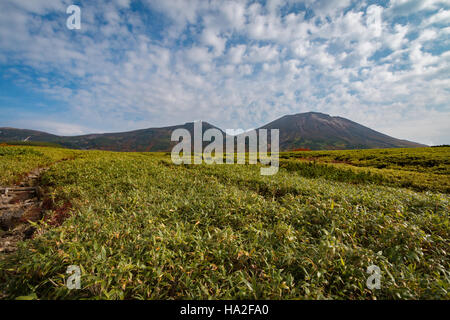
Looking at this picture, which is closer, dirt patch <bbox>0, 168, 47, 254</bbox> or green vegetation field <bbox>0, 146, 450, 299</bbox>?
green vegetation field <bbox>0, 146, 450, 299</bbox>

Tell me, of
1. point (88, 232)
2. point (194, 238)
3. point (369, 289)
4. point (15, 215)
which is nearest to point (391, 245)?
point (369, 289)

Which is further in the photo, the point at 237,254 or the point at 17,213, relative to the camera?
the point at 17,213

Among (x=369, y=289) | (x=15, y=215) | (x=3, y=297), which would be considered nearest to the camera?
(x=3, y=297)

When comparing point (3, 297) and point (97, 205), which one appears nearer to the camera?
point (3, 297)

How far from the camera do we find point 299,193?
28.8 ft

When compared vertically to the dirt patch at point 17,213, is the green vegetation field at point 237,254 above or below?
above

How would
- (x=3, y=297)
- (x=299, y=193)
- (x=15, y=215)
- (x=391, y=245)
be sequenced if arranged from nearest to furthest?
(x=3, y=297) < (x=391, y=245) < (x=15, y=215) < (x=299, y=193)

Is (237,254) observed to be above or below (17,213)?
above

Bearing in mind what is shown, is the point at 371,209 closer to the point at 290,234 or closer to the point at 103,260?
the point at 290,234

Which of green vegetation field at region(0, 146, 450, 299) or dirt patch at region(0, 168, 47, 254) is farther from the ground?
green vegetation field at region(0, 146, 450, 299)

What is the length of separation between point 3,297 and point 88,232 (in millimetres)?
1726

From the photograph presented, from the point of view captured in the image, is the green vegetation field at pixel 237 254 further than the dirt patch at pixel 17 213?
No
